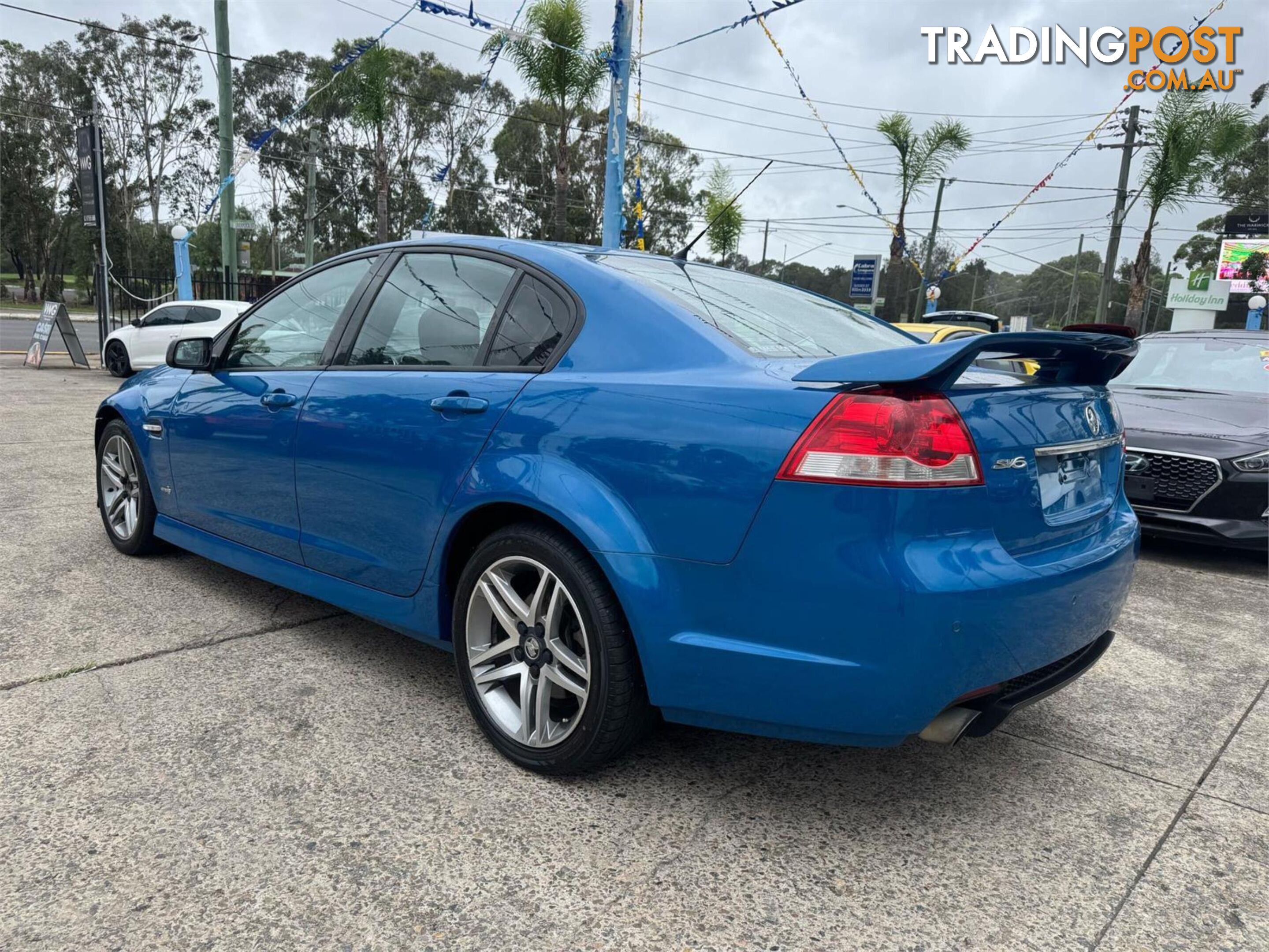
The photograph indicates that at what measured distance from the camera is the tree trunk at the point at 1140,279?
22.7 metres

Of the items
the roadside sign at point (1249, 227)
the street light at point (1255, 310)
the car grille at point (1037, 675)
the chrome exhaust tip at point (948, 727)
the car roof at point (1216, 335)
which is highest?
the roadside sign at point (1249, 227)

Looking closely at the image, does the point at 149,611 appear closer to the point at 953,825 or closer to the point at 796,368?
the point at 796,368

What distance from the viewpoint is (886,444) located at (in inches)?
76.5

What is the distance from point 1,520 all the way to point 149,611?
200 centimetres

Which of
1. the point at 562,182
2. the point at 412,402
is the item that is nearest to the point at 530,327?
the point at 412,402

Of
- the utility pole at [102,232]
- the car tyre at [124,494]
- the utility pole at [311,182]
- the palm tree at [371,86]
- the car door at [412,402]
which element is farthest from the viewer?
the utility pole at [311,182]

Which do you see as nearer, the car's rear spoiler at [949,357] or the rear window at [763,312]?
the car's rear spoiler at [949,357]

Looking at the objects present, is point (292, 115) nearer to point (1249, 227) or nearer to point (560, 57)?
point (560, 57)

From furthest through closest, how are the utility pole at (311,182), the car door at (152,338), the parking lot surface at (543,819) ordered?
the utility pole at (311,182)
the car door at (152,338)
the parking lot surface at (543,819)

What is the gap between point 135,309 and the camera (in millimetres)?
23906

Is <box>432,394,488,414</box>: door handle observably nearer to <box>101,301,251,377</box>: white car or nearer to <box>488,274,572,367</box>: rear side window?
<box>488,274,572,367</box>: rear side window

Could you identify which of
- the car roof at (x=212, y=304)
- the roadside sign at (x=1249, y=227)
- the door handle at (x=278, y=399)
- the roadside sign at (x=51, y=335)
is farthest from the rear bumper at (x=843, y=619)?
the roadside sign at (x=1249, y=227)

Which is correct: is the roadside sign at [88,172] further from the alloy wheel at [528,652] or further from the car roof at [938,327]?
the alloy wheel at [528,652]

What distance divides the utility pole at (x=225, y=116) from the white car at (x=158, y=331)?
2.63 metres
